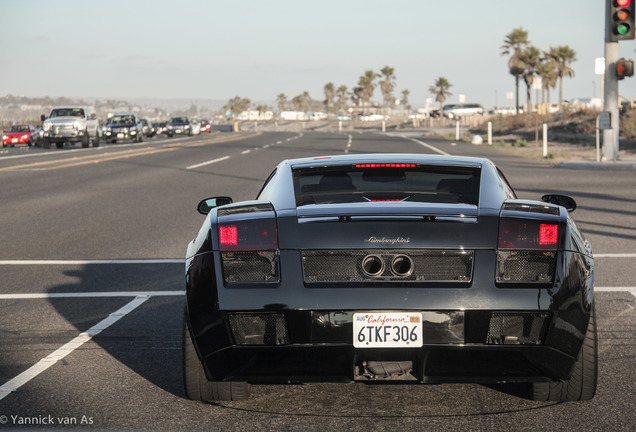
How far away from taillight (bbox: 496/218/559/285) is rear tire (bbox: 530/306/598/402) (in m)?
0.42

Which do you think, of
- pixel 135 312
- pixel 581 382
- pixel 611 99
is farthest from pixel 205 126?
pixel 581 382

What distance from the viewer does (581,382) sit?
466 cm

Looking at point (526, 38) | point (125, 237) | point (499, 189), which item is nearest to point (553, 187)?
point (125, 237)

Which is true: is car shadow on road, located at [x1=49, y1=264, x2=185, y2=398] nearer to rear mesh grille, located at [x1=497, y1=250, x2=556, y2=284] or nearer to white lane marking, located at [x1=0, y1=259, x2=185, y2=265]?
white lane marking, located at [x1=0, y1=259, x2=185, y2=265]

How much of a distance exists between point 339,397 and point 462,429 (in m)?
0.85

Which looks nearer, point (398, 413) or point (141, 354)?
point (398, 413)

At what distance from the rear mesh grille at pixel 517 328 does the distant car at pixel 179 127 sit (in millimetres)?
68256

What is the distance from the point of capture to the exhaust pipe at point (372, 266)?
4355mm

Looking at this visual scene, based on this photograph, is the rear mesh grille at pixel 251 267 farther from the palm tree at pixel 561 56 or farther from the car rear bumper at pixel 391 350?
the palm tree at pixel 561 56

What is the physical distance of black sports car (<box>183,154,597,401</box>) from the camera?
426 centimetres

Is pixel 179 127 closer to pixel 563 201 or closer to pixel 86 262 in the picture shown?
pixel 86 262

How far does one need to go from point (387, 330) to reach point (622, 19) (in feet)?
72.5

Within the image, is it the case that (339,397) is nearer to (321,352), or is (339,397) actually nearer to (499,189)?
(321,352)

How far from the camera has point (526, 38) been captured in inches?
4936
